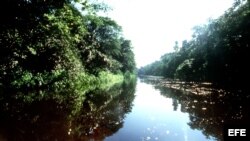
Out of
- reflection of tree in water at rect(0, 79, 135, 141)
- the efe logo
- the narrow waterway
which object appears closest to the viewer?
the efe logo

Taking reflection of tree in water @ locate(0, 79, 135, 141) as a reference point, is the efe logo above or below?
above

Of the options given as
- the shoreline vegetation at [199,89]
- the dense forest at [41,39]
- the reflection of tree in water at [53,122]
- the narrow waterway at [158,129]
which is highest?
the dense forest at [41,39]

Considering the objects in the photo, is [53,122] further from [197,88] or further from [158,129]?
[197,88]

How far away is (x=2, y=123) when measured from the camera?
11352 mm

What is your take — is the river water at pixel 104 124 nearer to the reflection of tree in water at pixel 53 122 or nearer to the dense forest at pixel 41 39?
the reflection of tree in water at pixel 53 122

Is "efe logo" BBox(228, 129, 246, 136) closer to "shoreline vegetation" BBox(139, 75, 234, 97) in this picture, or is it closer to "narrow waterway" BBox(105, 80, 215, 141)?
"narrow waterway" BBox(105, 80, 215, 141)

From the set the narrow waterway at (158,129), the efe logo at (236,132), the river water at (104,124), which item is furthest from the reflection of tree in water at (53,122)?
the efe logo at (236,132)

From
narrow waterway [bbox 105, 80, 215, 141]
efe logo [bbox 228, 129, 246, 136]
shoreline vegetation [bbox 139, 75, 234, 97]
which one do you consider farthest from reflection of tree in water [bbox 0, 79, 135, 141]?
shoreline vegetation [bbox 139, 75, 234, 97]

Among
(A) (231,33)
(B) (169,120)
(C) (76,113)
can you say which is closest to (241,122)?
(B) (169,120)

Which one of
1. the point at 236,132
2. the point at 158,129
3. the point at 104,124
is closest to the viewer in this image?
the point at 236,132

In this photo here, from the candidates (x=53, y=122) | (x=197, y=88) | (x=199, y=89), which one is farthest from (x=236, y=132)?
(x=197, y=88)

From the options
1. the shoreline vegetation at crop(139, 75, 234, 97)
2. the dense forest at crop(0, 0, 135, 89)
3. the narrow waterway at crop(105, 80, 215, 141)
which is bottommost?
the narrow waterway at crop(105, 80, 215, 141)

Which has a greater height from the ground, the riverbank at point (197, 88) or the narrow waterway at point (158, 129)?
the riverbank at point (197, 88)

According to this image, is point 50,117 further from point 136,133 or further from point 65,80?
point 65,80
